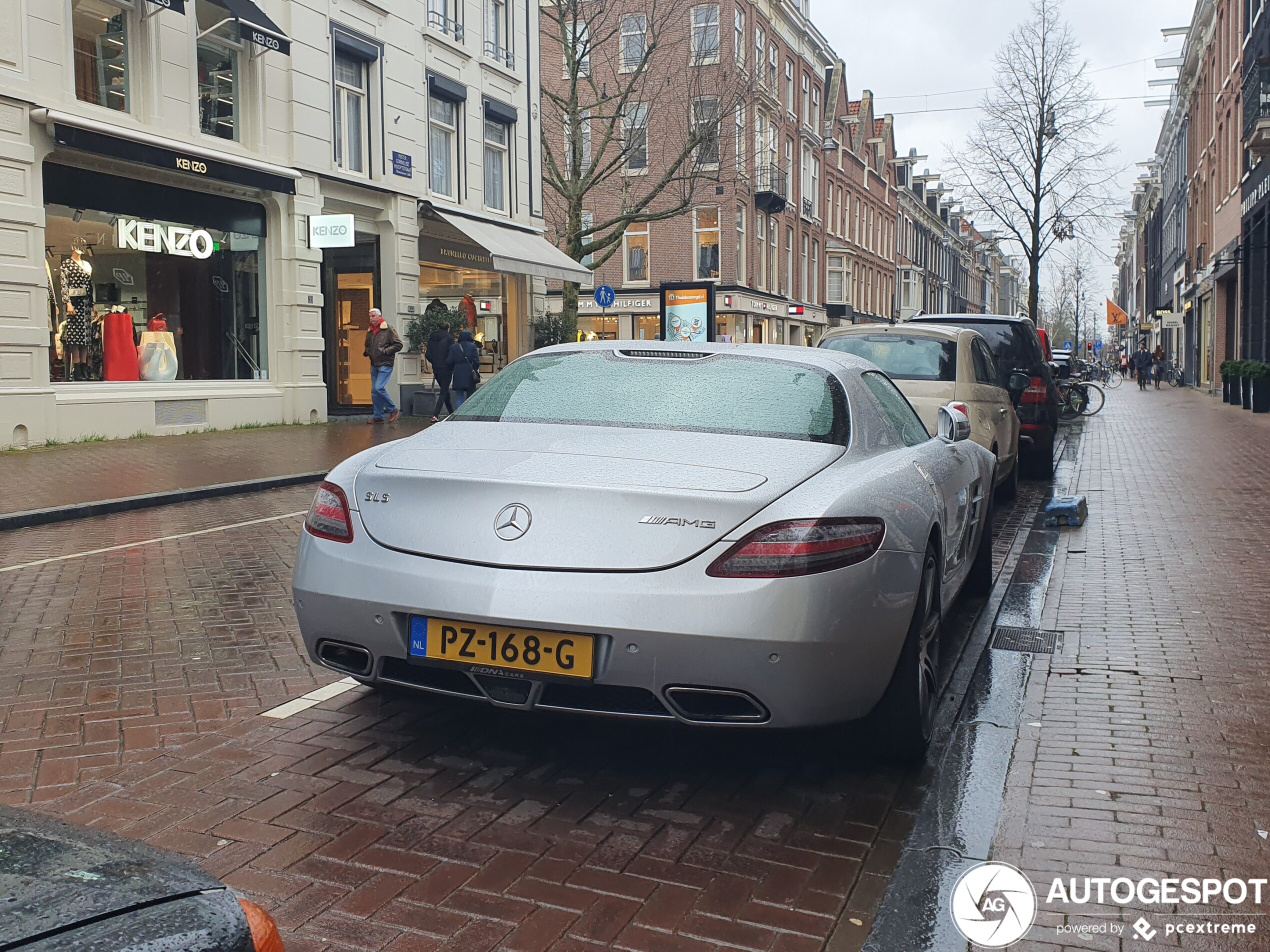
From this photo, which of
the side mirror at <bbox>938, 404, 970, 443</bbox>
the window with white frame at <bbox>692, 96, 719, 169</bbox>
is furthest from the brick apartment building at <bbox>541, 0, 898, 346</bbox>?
the side mirror at <bbox>938, 404, 970, 443</bbox>

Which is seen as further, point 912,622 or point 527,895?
point 912,622

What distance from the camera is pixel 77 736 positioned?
397cm

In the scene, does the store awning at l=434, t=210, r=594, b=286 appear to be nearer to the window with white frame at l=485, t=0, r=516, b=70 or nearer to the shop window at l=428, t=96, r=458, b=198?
the shop window at l=428, t=96, r=458, b=198

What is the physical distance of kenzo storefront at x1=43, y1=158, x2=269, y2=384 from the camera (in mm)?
15477

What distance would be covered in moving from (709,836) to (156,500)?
846 centimetres

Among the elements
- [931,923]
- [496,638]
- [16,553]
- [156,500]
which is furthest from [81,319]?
[931,923]

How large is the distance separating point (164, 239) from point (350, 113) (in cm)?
A: 570

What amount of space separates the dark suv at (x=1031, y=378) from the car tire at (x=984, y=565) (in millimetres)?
6242

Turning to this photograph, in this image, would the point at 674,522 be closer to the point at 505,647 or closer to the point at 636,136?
the point at 505,647

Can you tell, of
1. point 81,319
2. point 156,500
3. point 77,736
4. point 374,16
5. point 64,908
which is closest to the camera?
point 64,908

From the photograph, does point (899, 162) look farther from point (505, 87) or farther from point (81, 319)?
point (81, 319)

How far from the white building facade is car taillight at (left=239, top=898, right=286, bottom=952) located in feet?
47.9

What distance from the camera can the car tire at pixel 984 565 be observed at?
20.6 ft

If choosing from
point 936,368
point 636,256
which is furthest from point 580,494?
point 636,256
